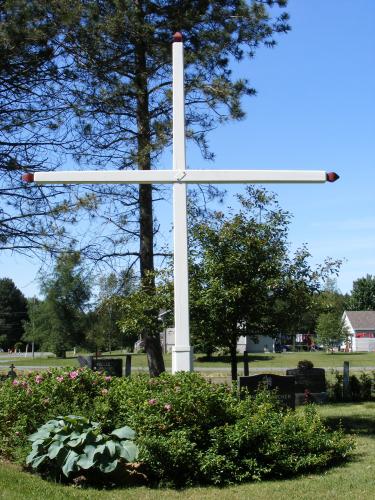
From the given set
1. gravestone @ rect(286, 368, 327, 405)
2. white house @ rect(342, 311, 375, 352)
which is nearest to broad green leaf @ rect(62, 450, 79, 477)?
gravestone @ rect(286, 368, 327, 405)

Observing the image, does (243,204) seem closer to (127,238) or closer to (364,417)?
(127,238)

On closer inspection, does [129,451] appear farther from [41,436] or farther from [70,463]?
[41,436]

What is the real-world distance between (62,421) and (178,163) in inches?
132

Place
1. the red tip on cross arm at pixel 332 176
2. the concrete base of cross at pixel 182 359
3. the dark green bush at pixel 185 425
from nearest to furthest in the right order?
the dark green bush at pixel 185 425, the concrete base of cross at pixel 182 359, the red tip on cross arm at pixel 332 176

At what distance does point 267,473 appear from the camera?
680 centimetres

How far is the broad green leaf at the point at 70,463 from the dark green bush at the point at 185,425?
685 millimetres

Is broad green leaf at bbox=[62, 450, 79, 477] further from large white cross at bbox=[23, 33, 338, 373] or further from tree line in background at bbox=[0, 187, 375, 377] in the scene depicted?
tree line in background at bbox=[0, 187, 375, 377]

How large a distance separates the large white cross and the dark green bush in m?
0.53

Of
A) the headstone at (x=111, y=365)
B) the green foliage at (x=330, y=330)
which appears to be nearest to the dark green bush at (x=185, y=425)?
the headstone at (x=111, y=365)

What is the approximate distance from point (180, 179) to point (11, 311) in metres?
82.5

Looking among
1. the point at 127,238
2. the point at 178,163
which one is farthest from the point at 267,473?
the point at 127,238

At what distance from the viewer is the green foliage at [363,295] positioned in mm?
94812

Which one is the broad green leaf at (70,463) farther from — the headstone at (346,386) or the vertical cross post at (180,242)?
the headstone at (346,386)

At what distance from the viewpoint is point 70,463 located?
6137 mm
